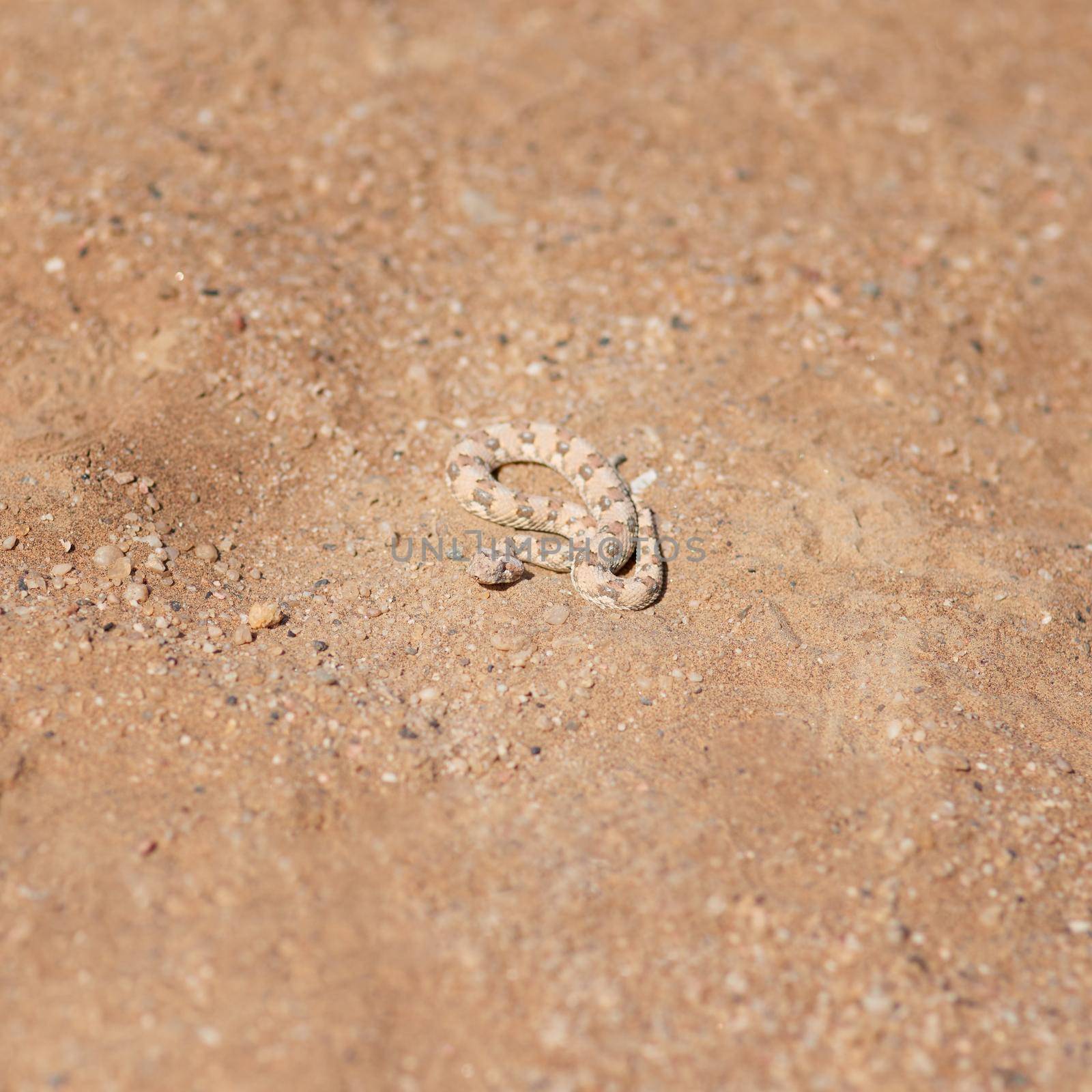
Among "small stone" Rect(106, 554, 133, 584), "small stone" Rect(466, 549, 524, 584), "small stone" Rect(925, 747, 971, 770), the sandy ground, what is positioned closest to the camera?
the sandy ground

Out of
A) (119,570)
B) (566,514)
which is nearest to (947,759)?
(566,514)

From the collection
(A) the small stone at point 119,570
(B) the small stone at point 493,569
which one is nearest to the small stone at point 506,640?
(B) the small stone at point 493,569

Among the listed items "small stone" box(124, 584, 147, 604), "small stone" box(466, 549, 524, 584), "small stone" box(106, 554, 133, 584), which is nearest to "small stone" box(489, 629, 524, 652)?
"small stone" box(466, 549, 524, 584)

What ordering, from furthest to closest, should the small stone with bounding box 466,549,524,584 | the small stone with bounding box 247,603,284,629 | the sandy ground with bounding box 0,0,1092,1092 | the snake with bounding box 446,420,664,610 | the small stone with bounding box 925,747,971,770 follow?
the snake with bounding box 446,420,664,610 < the small stone with bounding box 466,549,524,584 < the small stone with bounding box 247,603,284,629 < the small stone with bounding box 925,747,971,770 < the sandy ground with bounding box 0,0,1092,1092

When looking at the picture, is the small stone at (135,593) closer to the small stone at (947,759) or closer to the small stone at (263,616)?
the small stone at (263,616)

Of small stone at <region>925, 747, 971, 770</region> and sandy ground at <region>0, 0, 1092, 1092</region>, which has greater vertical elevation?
sandy ground at <region>0, 0, 1092, 1092</region>

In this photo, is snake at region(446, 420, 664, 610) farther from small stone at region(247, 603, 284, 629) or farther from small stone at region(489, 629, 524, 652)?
small stone at region(247, 603, 284, 629)

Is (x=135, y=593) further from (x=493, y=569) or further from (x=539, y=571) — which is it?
(x=539, y=571)
